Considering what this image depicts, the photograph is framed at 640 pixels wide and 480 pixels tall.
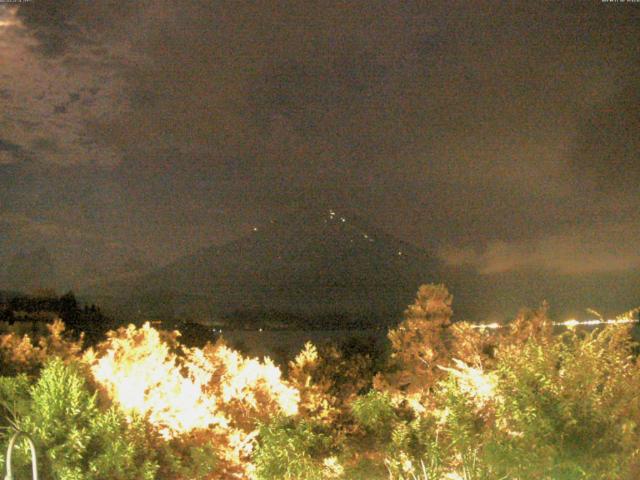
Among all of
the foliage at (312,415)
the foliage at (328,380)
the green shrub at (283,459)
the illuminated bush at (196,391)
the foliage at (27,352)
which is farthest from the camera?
the foliage at (328,380)

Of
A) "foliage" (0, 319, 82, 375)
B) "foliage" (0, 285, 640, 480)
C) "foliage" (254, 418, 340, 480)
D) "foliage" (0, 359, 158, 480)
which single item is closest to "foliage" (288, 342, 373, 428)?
"foliage" (0, 285, 640, 480)

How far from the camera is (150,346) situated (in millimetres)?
10344

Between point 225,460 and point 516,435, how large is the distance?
4976 millimetres

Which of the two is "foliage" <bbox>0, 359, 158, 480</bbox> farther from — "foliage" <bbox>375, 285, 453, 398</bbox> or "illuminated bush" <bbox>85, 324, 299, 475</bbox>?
"foliage" <bbox>375, 285, 453, 398</bbox>

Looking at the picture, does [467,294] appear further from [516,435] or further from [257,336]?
[516,435]

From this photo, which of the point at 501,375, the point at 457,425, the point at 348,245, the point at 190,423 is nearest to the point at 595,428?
the point at 501,375

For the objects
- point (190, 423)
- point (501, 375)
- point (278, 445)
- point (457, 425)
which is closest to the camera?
point (501, 375)

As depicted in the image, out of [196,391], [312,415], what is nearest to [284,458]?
[196,391]

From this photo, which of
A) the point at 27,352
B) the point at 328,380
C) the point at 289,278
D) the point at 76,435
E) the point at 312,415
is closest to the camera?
the point at 76,435

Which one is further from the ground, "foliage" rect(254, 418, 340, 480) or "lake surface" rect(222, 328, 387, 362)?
"lake surface" rect(222, 328, 387, 362)

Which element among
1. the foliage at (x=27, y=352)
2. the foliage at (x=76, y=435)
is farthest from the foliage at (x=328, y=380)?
the foliage at (x=76, y=435)

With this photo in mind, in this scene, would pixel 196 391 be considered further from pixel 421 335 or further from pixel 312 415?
pixel 421 335

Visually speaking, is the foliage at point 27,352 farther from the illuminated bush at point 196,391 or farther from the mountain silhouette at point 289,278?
the mountain silhouette at point 289,278

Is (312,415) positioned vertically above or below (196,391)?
below
